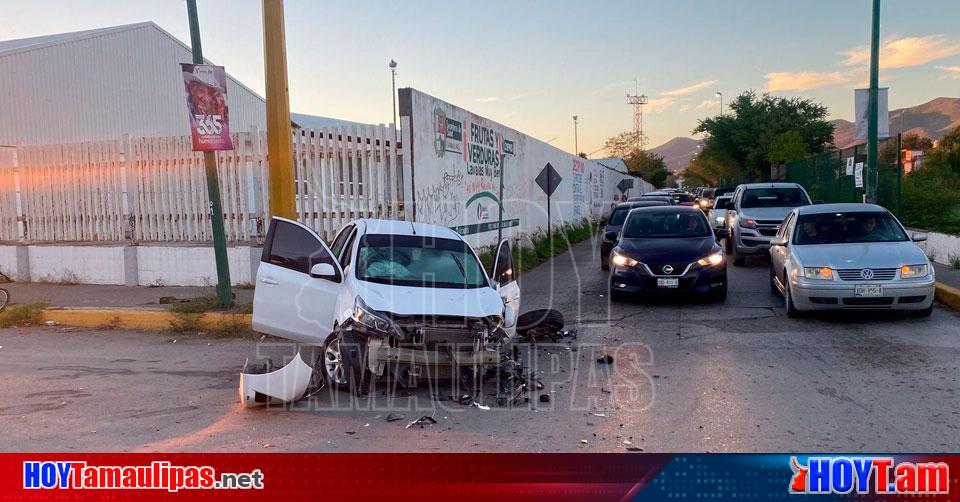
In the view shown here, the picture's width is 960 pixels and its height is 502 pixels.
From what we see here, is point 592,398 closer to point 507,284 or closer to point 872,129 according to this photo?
point 507,284

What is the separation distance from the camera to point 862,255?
955 cm

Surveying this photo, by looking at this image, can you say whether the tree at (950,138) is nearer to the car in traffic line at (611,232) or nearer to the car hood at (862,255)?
the car in traffic line at (611,232)

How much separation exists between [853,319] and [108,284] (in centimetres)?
1283

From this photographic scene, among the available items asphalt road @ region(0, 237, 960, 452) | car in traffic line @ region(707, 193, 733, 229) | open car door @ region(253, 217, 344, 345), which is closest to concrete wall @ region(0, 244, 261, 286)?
asphalt road @ region(0, 237, 960, 452)

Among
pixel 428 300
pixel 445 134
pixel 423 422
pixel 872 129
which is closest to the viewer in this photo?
pixel 423 422

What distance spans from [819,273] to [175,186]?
11186 mm

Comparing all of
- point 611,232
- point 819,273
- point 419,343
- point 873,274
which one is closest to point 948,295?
point 873,274

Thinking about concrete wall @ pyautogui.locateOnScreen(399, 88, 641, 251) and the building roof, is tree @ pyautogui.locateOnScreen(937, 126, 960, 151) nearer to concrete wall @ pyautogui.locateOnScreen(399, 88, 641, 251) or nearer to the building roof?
concrete wall @ pyautogui.locateOnScreen(399, 88, 641, 251)

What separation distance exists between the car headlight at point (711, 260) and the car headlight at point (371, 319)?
20.9 feet

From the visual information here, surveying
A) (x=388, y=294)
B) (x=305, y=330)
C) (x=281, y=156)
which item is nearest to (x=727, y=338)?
(x=388, y=294)

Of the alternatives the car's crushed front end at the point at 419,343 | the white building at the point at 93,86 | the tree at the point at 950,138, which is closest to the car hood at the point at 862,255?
the car's crushed front end at the point at 419,343

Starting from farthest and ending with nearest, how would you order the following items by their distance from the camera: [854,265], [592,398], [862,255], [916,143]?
[916,143] < [862,255] < [854,265] < [592,398]

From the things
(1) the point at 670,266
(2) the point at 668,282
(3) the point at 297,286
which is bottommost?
(2) the point at 668,282

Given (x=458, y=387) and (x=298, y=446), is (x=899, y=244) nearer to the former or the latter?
(x=458, y=387)
